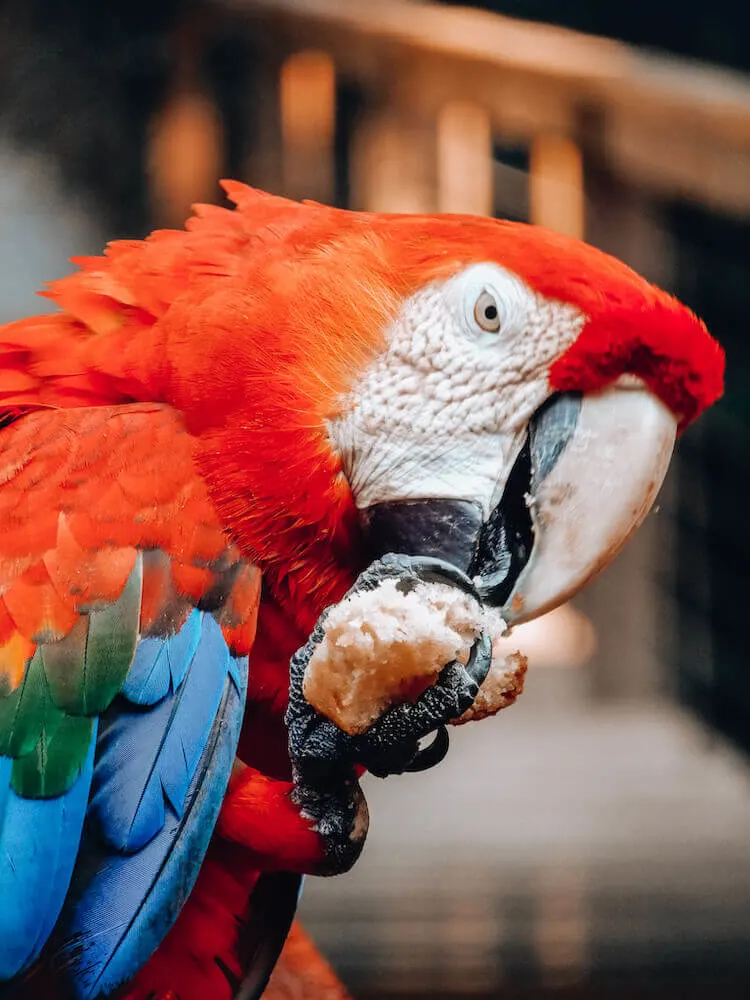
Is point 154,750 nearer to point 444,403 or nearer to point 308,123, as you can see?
point 444,403

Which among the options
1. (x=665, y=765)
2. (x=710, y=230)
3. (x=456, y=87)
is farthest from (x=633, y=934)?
(x=456, y=87)

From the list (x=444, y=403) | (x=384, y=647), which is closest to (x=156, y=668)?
(x=384, y=647)

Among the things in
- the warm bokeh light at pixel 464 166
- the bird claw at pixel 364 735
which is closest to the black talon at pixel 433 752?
the bird claw at pixel 364 735

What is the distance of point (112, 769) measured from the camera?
2.53 ft

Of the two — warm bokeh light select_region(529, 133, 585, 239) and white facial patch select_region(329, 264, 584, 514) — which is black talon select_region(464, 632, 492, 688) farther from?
warm bokeh light select_region(529, 133, 585, 239)

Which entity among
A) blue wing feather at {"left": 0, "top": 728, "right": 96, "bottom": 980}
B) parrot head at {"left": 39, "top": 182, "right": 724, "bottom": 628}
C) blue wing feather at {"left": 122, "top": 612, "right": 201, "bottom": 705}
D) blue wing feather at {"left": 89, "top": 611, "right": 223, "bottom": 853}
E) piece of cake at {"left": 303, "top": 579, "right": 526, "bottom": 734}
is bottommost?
blue wing feather at {"left": 0, "top": 728, "right": 96, "bottom": 980}

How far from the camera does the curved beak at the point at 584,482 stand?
0.82 m

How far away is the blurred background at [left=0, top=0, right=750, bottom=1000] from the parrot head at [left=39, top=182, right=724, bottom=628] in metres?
1.02

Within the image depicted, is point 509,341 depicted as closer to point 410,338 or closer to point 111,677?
point 410,338

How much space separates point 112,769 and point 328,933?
1448mm

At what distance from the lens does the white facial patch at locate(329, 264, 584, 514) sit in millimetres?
824

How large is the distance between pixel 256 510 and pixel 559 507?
22 centimetres

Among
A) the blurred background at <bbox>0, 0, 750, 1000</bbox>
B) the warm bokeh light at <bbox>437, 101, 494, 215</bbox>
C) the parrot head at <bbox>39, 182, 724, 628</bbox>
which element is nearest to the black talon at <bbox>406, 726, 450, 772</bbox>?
the parrot head at <bbox>39, 182, 724, 628</bbox>

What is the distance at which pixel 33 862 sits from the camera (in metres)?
0.75
